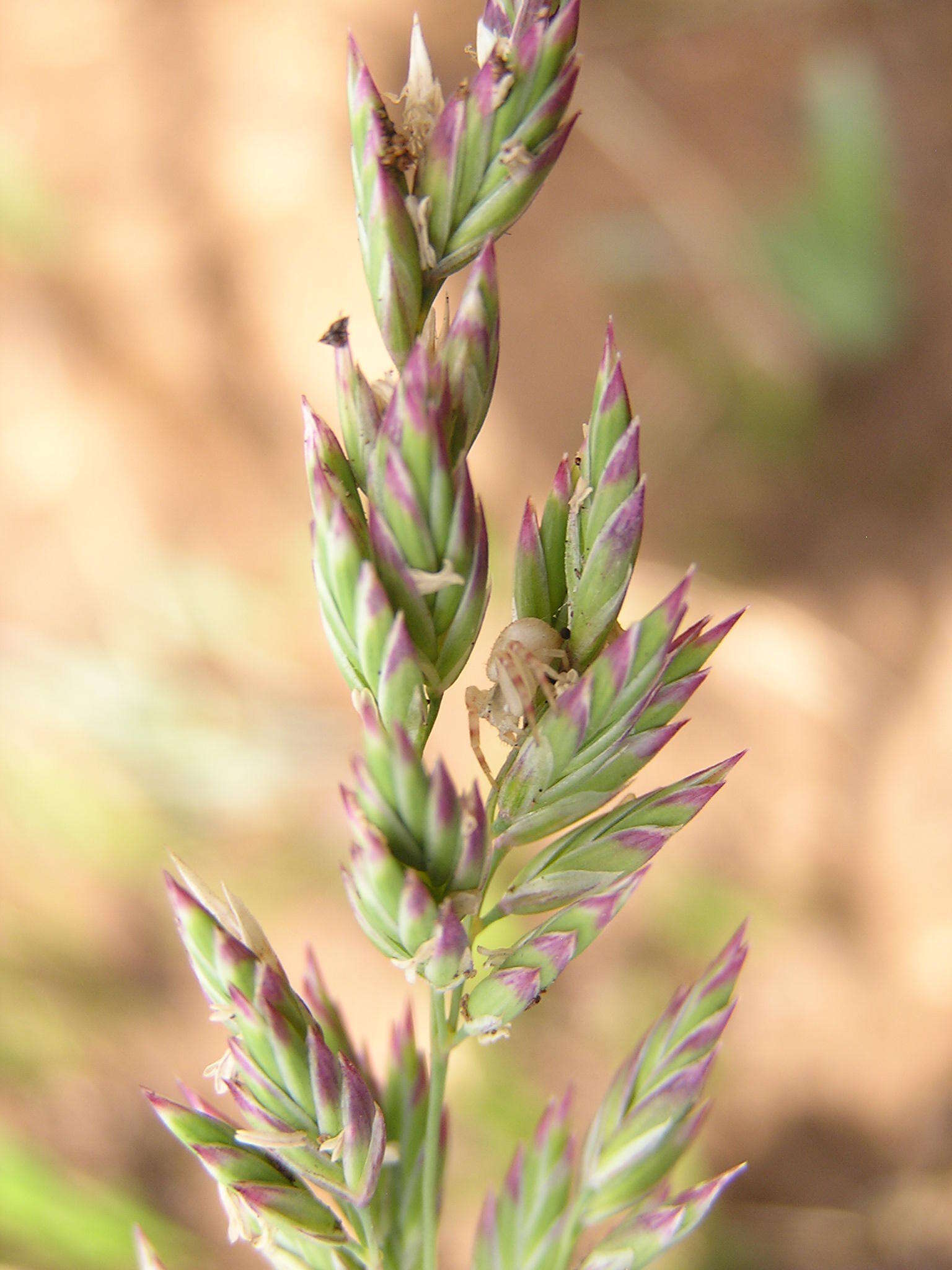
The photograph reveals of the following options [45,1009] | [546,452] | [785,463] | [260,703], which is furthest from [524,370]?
[45,1009]

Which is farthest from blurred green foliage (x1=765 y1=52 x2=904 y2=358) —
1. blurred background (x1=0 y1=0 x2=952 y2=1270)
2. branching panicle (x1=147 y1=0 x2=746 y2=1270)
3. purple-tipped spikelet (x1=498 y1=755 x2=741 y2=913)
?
purple-tipped spikelet (x1=498 y1=755 x2=741 y2=913)

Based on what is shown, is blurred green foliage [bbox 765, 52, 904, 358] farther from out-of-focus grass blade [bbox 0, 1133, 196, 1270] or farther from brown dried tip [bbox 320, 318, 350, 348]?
out-of-focus grass blade [bbox 0, 1133, 196, 1270]

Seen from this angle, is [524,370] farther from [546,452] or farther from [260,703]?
[260,703]

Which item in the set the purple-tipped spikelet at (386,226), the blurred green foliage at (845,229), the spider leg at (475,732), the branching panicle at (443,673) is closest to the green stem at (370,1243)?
the branching panicle at (443,673)

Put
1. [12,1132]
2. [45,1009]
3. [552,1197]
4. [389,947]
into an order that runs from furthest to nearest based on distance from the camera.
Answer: [45,1009]
[12,1132]
[552,1197]
[389,947]

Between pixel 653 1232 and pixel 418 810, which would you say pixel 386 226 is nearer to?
pixel 418 810

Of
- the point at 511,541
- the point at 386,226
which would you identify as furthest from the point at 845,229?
the point at 386,226
